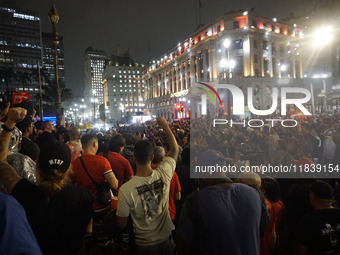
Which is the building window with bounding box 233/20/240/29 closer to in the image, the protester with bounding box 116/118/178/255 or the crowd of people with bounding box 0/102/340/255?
the crowd of people with bounding box 0/102/340/255

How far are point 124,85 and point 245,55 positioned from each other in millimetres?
90229

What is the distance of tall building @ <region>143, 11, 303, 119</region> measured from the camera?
50.5 meters

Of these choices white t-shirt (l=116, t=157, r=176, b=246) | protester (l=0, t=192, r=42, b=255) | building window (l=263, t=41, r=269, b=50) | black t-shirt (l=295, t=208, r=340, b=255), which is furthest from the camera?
building window (l=263, t=41, r=269, b=50)

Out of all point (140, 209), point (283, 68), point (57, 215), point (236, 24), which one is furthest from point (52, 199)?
point (283, 68)

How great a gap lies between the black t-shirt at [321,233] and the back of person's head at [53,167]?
2.59 meters

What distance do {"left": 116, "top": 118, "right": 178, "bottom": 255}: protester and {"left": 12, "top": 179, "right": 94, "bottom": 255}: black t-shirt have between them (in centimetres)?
41

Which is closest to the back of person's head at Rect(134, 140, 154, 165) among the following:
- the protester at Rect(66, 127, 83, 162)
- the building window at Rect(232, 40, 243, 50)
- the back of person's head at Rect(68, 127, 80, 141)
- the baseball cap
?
the baseball cap

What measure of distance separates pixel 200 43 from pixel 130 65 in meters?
83.7

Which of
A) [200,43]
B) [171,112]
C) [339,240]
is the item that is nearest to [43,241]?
[339,240]

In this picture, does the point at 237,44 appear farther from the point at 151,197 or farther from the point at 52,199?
the point at 52,199

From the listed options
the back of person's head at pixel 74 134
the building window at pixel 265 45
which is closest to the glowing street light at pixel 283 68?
the building window at pixel 265 45

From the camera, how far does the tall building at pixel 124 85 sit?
127 m

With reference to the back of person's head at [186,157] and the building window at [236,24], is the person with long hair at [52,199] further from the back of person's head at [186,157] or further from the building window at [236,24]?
the building window at [236,24]

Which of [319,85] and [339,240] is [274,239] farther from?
[319,85]
